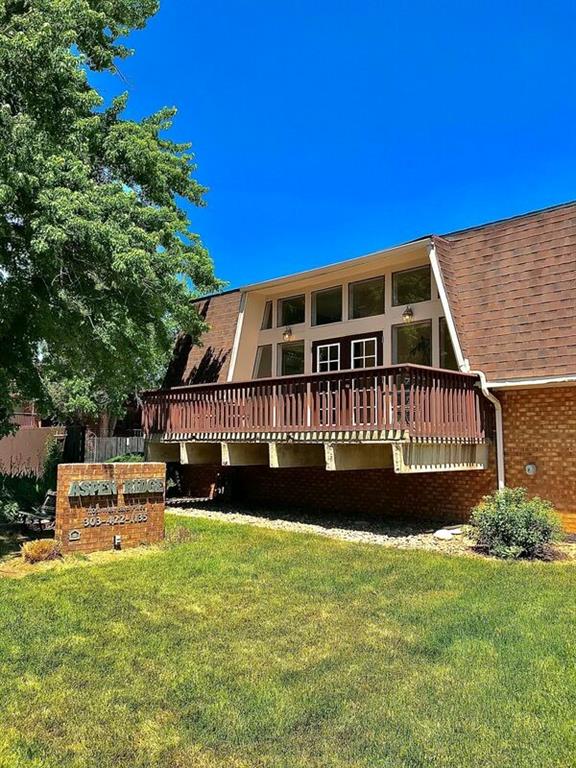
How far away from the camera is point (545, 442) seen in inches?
392

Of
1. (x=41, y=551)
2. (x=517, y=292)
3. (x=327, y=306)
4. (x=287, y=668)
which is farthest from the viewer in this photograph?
(x=327, y=306)

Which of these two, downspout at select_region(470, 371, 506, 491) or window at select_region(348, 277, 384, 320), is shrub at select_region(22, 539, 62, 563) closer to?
downspout at select_region(470, 371, 506, 491)

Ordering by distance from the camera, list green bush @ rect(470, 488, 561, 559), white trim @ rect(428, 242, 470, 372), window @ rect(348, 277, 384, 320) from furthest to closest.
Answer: window @ rect(348, 277, 384, 320), white trim @ rect(428, 242, 470, 372), green bush @ rect(470, 488, 561, 559)

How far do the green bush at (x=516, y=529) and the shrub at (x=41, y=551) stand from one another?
19.2 ft

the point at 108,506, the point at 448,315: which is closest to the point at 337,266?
the point at 448,315

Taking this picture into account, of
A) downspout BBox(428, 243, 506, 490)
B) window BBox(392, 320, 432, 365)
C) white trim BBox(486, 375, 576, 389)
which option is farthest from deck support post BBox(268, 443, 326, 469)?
white trim BBox(486, 375, 576, 389)

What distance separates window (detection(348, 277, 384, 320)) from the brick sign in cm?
705

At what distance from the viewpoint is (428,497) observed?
11367 mm

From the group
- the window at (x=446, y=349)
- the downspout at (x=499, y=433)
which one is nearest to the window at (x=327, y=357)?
the window at (x=446, y=349)

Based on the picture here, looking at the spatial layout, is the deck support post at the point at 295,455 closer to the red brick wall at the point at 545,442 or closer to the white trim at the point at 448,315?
the white trim at the point at 448,315

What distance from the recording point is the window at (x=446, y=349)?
12.1m

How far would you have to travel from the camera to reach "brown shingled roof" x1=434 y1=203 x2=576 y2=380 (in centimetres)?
976

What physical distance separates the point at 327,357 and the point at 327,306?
1358 millimetres

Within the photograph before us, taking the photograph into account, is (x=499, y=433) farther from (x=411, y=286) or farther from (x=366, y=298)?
(x=366, y=298)
